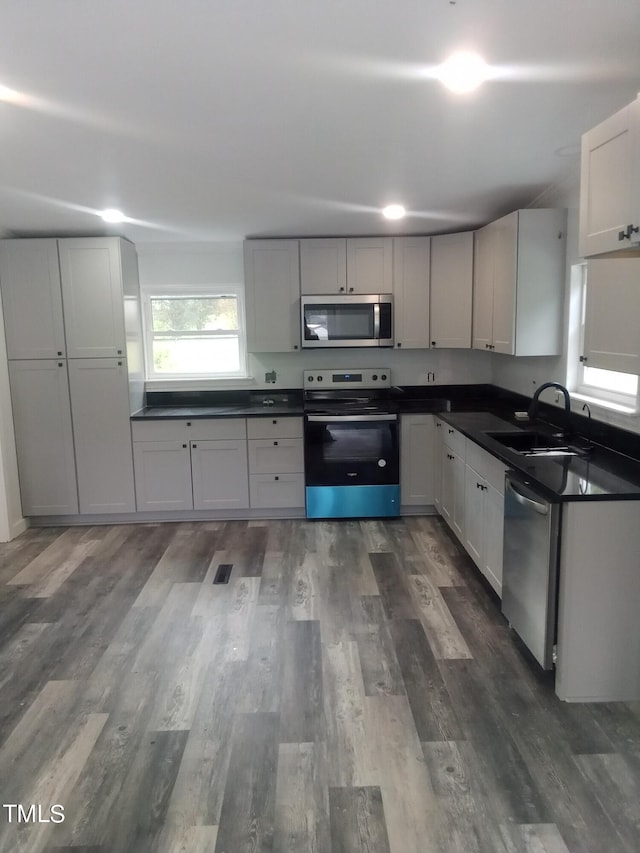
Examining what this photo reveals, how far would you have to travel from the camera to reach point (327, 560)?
387 cm

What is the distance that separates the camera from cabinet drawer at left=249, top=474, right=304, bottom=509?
15.2 feet

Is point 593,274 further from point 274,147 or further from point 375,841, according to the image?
point 375,841

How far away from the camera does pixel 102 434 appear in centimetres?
453

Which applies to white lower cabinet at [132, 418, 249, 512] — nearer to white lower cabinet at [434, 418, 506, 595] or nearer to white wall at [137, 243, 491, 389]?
white wall at [137, 243, 491, 389]

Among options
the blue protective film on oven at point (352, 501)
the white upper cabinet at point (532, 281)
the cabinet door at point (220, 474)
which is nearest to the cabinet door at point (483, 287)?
the white upper cabinet at point (532, 281)

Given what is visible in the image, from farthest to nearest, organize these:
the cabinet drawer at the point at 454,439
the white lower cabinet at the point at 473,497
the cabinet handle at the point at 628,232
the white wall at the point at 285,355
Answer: the white wall at the point at 285,355 → the cabinet drawer at the point at 454,439 → the white lower cabinet at the point at 473,497 → the cabinet handle at the point at 628,232

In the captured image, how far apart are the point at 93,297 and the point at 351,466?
2318 millimetres

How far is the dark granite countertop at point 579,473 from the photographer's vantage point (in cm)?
226

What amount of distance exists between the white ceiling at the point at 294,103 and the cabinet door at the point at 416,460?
5.12ft

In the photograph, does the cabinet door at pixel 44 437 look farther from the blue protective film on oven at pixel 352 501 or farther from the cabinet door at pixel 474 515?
the cabinet door at pixel 474 515

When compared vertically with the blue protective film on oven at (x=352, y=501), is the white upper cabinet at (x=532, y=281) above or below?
above

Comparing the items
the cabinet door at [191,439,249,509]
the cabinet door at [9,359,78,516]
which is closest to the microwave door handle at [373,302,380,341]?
the cabinet door at [191,439,249,509]

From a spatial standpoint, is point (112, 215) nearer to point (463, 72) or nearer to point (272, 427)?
point (272, 427)

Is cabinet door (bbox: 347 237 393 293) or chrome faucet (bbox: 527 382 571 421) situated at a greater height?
cabinet door (bbox: 347 237 393 293)
